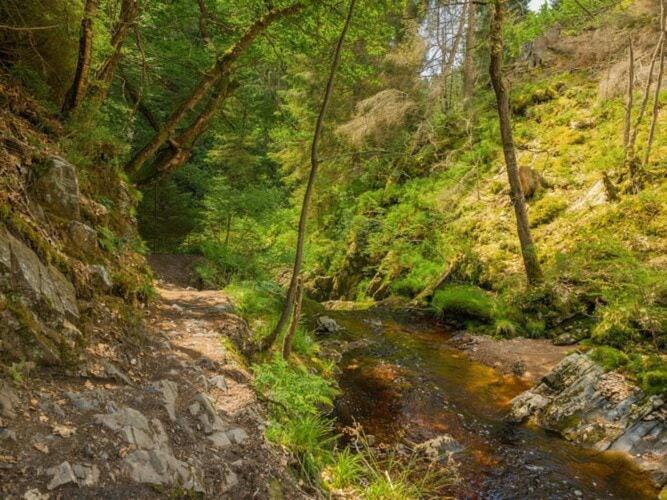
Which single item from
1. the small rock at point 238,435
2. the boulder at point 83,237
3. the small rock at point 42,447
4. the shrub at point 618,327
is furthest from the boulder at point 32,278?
the shrub at point 618,327

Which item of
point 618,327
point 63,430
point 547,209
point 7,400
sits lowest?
point 63,430

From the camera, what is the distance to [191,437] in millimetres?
3418

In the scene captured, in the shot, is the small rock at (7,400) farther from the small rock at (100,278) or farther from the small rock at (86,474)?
the small rock at (100,278)

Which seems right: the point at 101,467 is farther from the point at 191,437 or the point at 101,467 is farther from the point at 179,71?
the point at 179,71

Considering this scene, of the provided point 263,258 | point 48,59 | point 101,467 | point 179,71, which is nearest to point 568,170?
point 263,258

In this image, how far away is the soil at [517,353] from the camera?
25.9 feet

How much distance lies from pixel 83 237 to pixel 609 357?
7255 mm

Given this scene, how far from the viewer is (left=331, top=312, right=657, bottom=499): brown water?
189 inches

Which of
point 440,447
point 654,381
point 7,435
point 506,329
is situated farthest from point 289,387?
point 506,329

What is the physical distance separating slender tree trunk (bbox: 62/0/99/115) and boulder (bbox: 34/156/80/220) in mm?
1890

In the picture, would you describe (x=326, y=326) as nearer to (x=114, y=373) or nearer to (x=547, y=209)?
(x=114, y=373)

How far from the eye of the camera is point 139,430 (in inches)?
118

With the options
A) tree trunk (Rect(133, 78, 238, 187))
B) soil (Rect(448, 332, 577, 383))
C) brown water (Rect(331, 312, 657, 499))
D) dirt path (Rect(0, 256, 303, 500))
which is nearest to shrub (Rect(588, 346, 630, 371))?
soil (Rect(448, 332, 577, 383))

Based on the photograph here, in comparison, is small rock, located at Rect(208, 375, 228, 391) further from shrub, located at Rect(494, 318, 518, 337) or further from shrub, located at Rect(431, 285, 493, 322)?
shrub, located at Rect(431, 285, 493, 322)
